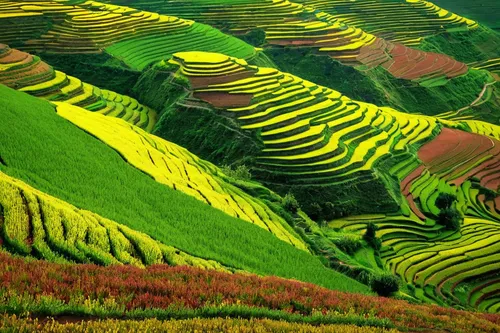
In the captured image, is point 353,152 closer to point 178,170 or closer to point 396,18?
point 178,170

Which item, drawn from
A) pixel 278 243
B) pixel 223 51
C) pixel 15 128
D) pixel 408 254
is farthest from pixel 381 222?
pixel 223 51

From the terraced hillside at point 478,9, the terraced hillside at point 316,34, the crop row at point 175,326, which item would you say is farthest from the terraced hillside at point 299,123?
the terraced hillside at point 478,9

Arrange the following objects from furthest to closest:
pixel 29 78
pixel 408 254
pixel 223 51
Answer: pixel 223 51 < pixel 29 78 < pixel 408 254

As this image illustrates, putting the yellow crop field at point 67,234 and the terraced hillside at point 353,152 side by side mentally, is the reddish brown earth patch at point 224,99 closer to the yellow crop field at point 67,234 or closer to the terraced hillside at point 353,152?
the terraced hillside at point 353,152

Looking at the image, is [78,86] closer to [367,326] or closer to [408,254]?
[408,254]

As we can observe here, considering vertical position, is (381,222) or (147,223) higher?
(147,223)

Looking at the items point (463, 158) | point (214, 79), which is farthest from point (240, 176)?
point (463, 158)

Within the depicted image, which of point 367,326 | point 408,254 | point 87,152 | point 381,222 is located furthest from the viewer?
point 381,222
